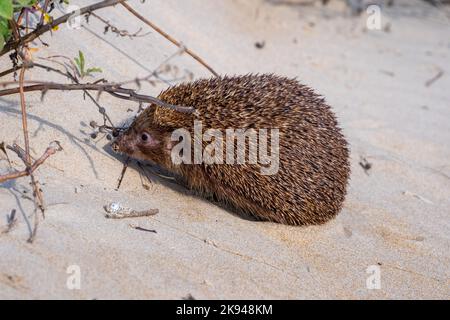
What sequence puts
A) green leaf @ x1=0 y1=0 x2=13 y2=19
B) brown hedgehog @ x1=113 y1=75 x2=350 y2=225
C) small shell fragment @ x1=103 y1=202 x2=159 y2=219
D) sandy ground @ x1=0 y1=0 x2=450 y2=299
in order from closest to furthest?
1. sandy ground @ x1=0 y1=0 x2=450 y2=299
2. green leaf @ x1=0 y1=0 x2=13 y2=19
3. small shell fragment @ x1=103 y1=202 x2=159 y2=219
4. brown hedgehog @ x1=113 y1=75 x2=350 y2=225

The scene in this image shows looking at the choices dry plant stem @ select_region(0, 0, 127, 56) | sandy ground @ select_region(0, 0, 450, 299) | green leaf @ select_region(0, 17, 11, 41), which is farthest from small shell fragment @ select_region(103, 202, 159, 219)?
green leaf @ select_region(0, 17, 11, 41)

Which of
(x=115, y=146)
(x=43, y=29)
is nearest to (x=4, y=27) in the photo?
(x=43, y=29)

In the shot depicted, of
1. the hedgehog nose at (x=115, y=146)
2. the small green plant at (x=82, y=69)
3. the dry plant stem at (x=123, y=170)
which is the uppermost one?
the small green plant at (x=82, y=69)

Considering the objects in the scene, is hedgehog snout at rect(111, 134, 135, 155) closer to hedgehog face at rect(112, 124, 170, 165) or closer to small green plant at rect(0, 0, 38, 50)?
hedgehog face at rect(112, 124, 170, 165)

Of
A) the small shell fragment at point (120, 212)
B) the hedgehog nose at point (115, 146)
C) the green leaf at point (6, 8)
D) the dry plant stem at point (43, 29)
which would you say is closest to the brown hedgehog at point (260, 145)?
the hedgehog nose at point (115, 146)

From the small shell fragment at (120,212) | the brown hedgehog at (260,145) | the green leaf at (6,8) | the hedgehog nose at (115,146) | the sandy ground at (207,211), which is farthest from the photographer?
the hedgehog nose at (115,146)

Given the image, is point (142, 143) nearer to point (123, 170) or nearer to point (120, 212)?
point (123, 170)

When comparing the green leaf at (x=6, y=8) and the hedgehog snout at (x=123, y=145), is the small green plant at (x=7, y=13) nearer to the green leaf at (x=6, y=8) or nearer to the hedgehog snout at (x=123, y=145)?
the green leaf at (x=6, y=8)
